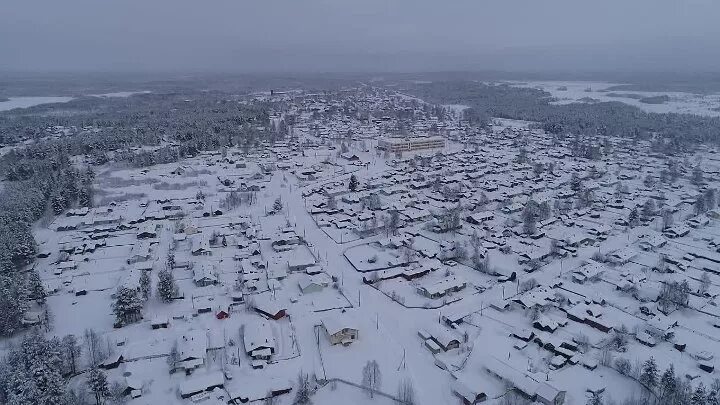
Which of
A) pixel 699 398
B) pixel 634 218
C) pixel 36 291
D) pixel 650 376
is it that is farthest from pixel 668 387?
pixel 36 291

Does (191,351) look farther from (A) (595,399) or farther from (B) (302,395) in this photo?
(A) (595,399)

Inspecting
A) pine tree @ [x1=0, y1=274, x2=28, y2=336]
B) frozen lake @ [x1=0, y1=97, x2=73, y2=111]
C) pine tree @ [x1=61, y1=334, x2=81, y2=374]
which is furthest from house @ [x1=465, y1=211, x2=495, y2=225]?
frozen lake @ [x1=0, y1=97, x2=73, y2=111]

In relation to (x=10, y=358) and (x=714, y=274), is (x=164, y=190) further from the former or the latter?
(x=714, y=274)

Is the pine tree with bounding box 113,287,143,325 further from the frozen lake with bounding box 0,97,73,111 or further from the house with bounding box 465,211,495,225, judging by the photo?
the frozen lake with bounding box 0,97,73,111

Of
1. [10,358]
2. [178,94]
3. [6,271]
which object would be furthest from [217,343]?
[178,94]

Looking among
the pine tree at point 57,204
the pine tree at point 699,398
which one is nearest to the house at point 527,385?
the pine tree at point 699,398

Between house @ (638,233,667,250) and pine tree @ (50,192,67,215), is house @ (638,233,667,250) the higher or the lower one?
the lower one
